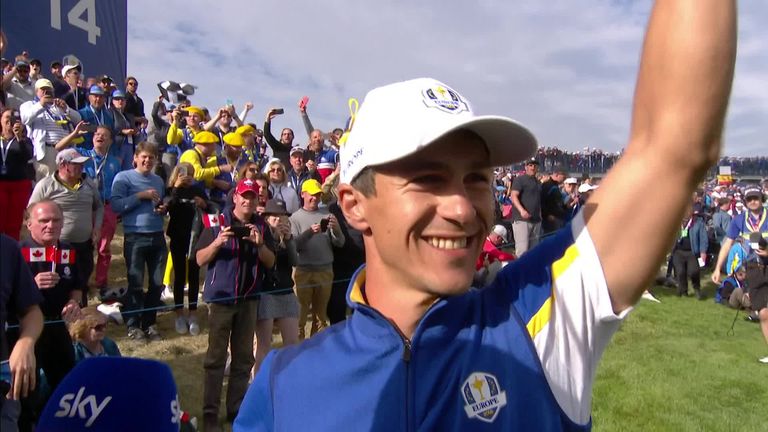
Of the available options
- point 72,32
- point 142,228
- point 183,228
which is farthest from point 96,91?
point 72,32

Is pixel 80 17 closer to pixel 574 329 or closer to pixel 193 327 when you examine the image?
pixel 193 327

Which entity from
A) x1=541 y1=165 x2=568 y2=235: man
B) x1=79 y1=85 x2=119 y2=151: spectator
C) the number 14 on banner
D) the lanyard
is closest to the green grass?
x1=541 y1=165 x2=568 y2=235: man

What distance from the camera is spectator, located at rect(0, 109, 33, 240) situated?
6031mm

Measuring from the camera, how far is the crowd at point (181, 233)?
13.7 ft

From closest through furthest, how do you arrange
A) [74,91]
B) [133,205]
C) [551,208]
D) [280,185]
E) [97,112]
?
[133,205] < [280,185] < [97,112] < [74,91] < [551,208]

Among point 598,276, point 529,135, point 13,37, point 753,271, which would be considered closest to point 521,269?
point 598,276

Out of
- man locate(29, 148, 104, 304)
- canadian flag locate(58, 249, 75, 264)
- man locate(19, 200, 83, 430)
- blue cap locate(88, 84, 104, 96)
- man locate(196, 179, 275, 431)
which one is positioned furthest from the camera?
blue cap locate(88, 84, 104, 96)

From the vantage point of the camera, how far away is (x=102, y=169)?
7184mm

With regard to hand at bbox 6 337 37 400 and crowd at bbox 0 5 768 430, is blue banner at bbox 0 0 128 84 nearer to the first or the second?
crowd at bbox 0 5 768 430

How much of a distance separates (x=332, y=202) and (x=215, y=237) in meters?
2.11

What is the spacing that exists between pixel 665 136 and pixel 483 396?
1.99ft

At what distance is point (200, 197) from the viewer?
6.48 metres

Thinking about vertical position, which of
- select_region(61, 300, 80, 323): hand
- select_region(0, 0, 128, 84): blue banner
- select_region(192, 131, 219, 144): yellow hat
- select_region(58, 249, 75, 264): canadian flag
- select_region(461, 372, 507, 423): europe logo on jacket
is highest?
select_region(0, 0, 128, 84): blue banner

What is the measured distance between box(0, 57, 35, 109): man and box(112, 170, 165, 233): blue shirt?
3.16 metres
